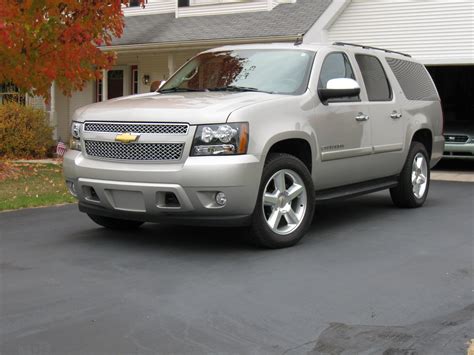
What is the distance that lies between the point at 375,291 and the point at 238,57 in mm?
3410

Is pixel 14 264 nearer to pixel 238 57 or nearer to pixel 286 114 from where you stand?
pixel 286 114

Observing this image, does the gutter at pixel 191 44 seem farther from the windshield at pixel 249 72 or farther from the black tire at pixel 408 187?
the windshield at pixel 249 72

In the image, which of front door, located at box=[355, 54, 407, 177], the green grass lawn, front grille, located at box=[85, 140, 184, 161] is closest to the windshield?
front door, located at box=[355, 54, 407, 177]

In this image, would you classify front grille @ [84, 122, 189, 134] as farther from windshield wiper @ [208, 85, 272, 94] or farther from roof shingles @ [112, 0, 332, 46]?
roof shingles @ [112, 0, 332, 46]

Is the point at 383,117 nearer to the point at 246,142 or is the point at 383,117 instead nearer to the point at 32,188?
the point at 246,142

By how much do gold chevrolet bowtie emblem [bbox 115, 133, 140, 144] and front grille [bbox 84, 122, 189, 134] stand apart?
45mm

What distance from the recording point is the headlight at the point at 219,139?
5.50m

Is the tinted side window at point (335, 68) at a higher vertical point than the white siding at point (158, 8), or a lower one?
lower

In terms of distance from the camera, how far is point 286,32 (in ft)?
53.8

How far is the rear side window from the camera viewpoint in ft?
27.1

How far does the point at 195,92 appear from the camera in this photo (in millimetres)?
6648

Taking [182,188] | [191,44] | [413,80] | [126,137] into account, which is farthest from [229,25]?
[182,188]

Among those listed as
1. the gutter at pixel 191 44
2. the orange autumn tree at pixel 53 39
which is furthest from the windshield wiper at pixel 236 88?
the gutter at pixel 191 44

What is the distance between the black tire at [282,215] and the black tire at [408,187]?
2389 mm
